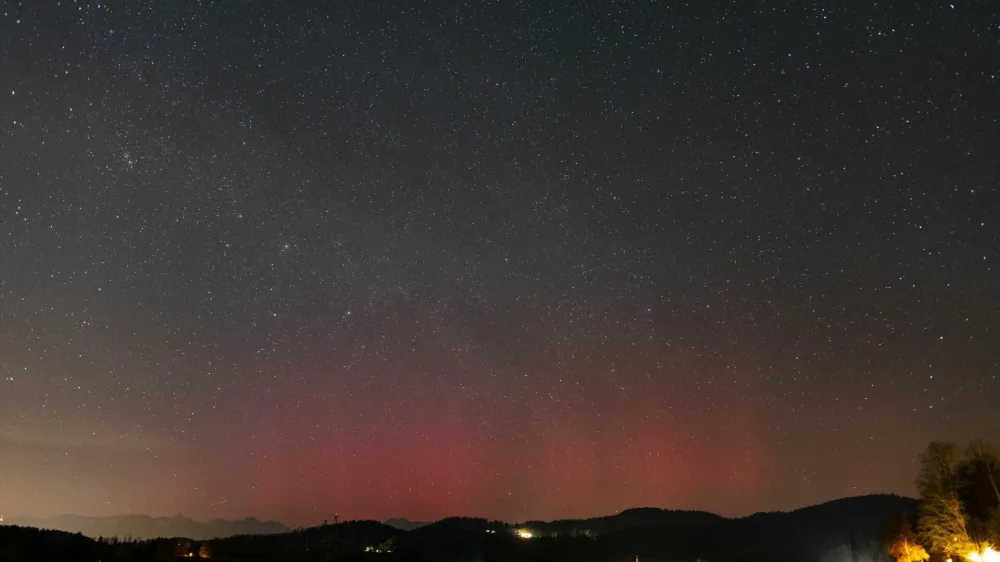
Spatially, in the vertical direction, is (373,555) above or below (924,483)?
below

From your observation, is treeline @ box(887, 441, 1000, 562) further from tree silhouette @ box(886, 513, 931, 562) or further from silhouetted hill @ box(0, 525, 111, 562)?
silhouetted hill @ box(0, 525, 111, 562)

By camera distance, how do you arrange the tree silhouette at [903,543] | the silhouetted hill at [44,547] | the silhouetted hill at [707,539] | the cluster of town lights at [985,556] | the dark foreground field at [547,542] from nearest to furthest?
the silhouetted hill at [44,547], the cluster of town lights at [985,556], the dark foreground field at [547,542], the tree silhouette at [903,543], the silhouetted hill at [707,539]

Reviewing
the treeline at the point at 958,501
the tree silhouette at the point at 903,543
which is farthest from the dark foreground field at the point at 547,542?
the treeline at the point at 958,501

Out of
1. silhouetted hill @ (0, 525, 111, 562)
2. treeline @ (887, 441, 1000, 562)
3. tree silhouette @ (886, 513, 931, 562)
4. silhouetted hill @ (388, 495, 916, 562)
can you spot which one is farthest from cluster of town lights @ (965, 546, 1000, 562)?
silhouetted hill @ (0, 525, 111, 562)

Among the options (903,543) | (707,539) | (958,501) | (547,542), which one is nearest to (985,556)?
(958,501)

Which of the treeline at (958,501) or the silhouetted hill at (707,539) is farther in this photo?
the silhouetted hill at (707,539)

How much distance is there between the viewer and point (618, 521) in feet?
622

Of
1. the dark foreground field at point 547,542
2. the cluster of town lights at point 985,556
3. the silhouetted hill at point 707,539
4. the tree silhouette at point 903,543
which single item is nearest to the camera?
the cluster of town lights at point 985,556

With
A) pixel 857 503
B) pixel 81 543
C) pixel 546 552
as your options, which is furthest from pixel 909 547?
pixel 857 503

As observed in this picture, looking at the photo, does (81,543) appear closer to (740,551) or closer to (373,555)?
(373,555)

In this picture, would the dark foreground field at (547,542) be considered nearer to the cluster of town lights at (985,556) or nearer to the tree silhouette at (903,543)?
the tree silhouette at (903,543)

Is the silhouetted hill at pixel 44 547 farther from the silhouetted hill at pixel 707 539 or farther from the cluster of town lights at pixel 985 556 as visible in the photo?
the cluster of town lights at pixel 985 556

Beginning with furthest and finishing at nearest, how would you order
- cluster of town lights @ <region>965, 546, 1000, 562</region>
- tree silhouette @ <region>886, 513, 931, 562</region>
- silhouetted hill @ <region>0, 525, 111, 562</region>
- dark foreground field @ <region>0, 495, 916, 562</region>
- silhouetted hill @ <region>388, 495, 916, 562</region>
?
silhouetted hill @ <region>388, 495, 916, 562</region>
tree silhouette @ <region>886, 513, 931, 562</region>
dark foreground field @ <region>0, 495, 916, 562</region>
cluster of town lights @ <region>965, 546, 1000, 562</region>
silhouetted hill @ <region>0, 525, 111, 562</region>

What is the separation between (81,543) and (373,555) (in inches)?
759
